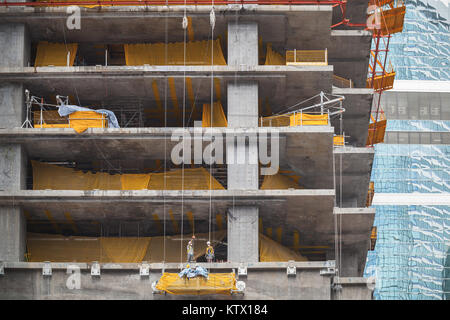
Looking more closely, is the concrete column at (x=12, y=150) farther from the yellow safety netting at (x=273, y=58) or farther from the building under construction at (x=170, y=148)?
the yellow safety netting at (x=273, y=58)

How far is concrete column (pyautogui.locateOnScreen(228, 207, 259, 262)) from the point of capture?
43.9m

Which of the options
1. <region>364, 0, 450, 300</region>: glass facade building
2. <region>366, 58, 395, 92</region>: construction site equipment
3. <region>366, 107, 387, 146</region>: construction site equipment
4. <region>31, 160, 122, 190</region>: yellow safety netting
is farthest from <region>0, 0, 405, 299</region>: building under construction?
<region>364, 0, 450, 300</region>: glass facade building

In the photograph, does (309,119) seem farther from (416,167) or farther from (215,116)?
(416,167)

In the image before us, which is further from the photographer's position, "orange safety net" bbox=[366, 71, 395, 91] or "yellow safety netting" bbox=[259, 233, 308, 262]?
"orange safety net" bbox=[366, 71, 395, 91]

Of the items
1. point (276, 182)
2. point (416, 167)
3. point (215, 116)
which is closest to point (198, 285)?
point (276, 182)

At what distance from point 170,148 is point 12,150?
7.62 meters

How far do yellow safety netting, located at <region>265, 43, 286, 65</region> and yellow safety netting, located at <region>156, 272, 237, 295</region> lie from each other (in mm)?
12635

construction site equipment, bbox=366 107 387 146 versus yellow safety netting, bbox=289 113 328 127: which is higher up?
construction site equipment, bbox=366 107 387 146

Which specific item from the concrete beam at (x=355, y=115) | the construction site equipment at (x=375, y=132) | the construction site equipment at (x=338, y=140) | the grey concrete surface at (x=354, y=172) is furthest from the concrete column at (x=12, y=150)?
the construction site equipment at (x=375, y=132)

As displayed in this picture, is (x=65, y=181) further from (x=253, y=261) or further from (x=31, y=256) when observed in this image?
(x=253, y=261)

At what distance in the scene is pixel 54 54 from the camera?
49.0m

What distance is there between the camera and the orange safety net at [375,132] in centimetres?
5641

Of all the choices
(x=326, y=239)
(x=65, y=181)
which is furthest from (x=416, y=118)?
(x=65, y=181)

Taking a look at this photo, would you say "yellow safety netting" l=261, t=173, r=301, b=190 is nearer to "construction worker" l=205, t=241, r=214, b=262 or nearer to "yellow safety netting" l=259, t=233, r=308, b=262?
"yellow safety netting" l=259, t=233, r=308, b=262
